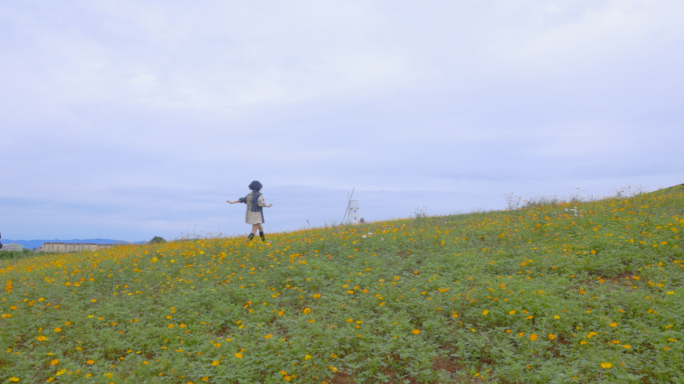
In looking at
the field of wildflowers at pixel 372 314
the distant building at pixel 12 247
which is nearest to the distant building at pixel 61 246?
the distant building at pixel 12 247

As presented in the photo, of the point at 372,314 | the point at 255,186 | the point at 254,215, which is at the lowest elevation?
the point at 372,314

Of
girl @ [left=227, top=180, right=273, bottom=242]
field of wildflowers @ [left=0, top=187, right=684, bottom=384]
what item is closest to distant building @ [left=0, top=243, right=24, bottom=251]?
field of wildflowers @ [left=0, top=187, right=684, bottom=384]

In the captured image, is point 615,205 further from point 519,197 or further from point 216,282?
point 216,282

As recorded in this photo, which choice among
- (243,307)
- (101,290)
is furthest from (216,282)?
(101,290)

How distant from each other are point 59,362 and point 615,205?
14429mm

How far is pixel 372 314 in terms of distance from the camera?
6371mm

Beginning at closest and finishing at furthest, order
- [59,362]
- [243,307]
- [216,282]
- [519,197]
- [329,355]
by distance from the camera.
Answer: [329,355]
[59,362]
[243,307]
[216,282]
[519,197]

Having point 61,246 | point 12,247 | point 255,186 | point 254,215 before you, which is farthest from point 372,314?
point 12,247

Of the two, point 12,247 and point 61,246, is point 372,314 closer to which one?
point 61,246

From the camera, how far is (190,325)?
656 centimetres

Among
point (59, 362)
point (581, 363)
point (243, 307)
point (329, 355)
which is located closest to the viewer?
point (581, 363)

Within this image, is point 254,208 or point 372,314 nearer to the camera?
point 372,314

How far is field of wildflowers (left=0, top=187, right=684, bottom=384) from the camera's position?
509cm

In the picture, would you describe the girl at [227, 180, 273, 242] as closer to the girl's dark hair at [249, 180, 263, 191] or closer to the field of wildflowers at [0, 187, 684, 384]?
the girl's dark hair at [249, 180, 263, 191]
